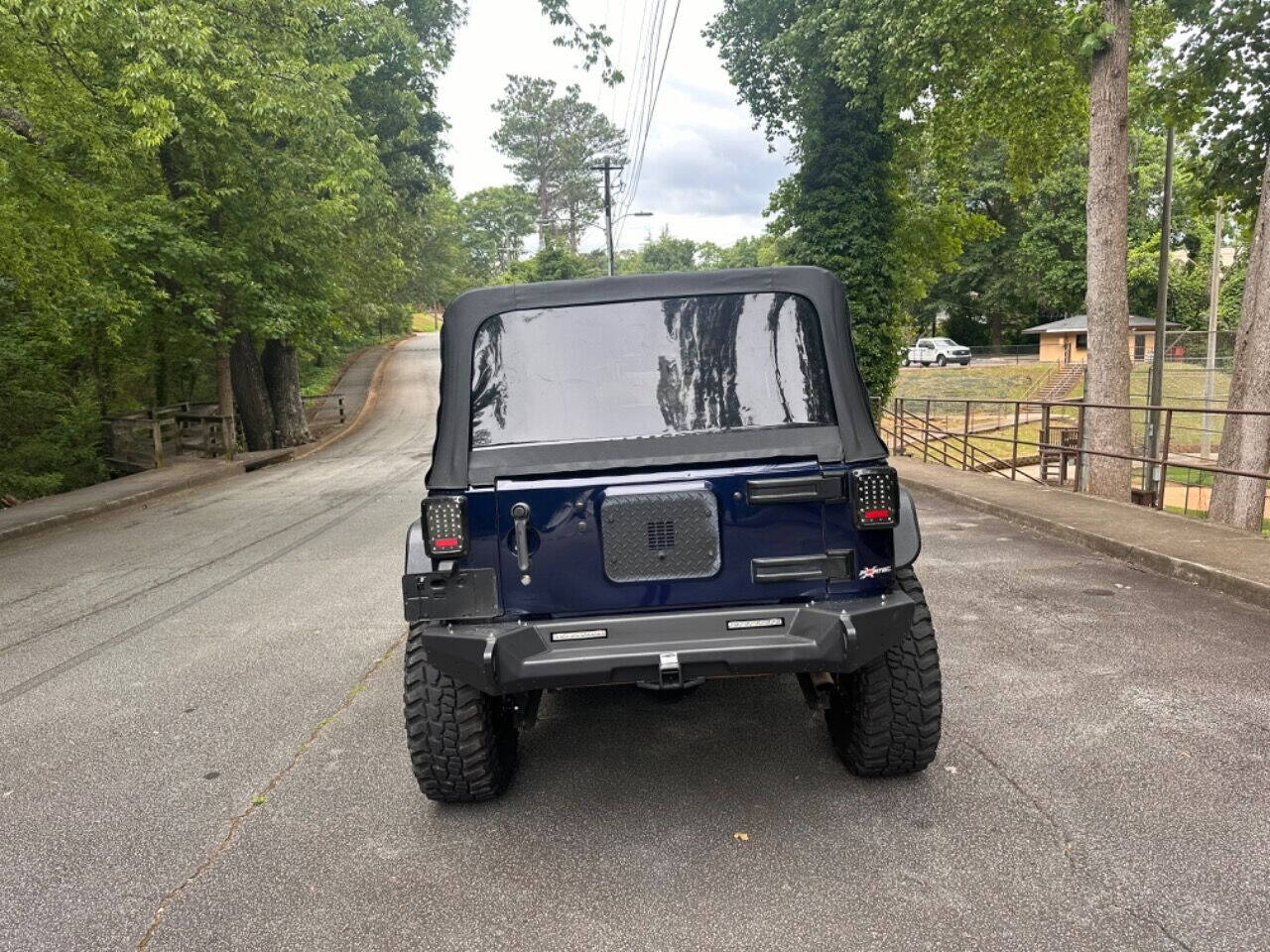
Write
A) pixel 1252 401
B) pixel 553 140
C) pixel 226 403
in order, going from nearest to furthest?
pixel 1252 401 < pixel 226 403 < pixel 553 140

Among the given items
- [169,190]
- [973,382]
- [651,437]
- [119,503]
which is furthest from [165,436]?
[973,382]

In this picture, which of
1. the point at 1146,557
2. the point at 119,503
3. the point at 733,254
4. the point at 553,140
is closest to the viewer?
the point at 1146,557

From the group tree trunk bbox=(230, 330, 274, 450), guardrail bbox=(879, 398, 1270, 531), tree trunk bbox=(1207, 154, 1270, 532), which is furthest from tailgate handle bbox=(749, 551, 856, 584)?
tree trunk bbox=(230, 330, 274, 450)

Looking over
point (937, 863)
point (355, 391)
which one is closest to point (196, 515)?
point (937, 863)

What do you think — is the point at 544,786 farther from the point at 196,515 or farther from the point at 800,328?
the point at 196,515

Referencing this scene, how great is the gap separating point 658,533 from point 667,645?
385mm

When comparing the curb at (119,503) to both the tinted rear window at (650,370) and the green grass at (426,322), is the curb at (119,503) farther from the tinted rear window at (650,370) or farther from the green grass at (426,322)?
the green grass at (426,322)

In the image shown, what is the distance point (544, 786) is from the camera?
11.9ft

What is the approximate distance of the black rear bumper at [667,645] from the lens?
2.97 metres

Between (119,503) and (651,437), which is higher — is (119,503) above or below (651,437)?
below

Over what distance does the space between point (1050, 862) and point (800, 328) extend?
6.62ft

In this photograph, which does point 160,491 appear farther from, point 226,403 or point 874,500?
point 874,500

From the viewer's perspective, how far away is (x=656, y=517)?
3.09 meters

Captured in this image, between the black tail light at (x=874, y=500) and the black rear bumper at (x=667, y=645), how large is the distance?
284mm
